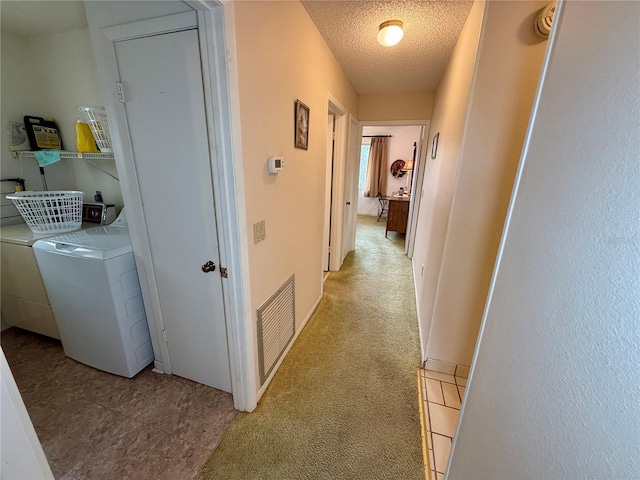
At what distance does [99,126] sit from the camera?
184 cm

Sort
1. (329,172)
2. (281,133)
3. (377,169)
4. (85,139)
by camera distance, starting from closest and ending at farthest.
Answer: (281,133) → (85,139) → (329,172) → (377,169)

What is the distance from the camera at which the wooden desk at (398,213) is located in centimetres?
490

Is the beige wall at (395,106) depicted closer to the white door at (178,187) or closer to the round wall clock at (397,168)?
the white door at (178,187)

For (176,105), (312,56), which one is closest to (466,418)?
(176,105)

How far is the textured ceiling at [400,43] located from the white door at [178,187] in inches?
41.7

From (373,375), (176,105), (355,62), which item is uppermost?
(355,62)

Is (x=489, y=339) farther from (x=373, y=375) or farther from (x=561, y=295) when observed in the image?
(x=373, y=375)

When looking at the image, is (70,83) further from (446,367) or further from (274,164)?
(446,367)

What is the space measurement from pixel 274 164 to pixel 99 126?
4.99 feet

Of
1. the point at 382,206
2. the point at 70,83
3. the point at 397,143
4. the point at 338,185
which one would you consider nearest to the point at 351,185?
the point at 338,185

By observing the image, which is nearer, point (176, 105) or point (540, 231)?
point (540, 231)

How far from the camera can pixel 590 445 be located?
450mm

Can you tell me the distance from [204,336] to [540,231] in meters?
1.64

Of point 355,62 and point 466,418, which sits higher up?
point 355,62
